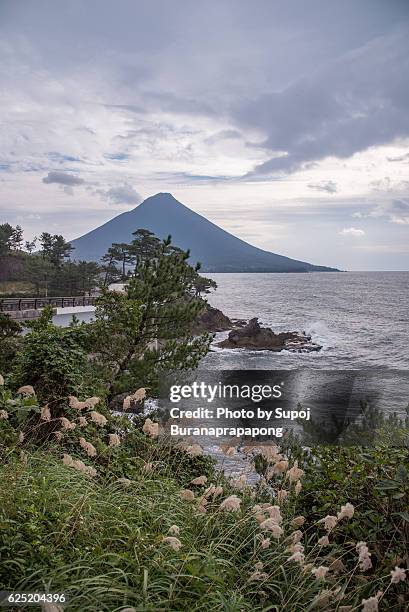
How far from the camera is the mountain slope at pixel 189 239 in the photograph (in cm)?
9725

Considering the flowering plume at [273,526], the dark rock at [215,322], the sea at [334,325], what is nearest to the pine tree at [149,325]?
the sea at [334,325]

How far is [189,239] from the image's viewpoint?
107000mm

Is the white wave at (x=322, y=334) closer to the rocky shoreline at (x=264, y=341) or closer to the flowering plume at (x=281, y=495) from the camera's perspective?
the rocky shoreline at (x=264, y=341)

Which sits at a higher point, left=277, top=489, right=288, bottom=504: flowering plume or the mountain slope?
the mountain slope

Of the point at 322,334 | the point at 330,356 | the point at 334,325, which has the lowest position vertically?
the point at 330,356

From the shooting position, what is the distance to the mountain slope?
3829 inches

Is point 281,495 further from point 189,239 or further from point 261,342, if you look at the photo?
point 189,239

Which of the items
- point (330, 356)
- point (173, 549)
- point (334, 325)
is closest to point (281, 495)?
point (173, 549)

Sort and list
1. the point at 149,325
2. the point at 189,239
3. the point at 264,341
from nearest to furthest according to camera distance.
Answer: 1. the point at 149,325
2. the point at 264,341
3. the point at 189,239

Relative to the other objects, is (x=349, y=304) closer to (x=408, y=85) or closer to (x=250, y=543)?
(x=408, y=85)

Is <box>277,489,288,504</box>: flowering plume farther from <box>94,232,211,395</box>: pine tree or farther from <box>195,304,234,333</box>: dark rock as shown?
<box>195,304,234,333</box>: dark rock

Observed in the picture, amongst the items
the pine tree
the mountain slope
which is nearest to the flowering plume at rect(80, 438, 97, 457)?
the pine tree

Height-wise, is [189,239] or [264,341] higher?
[189,239]

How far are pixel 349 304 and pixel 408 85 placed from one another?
1613 inches
